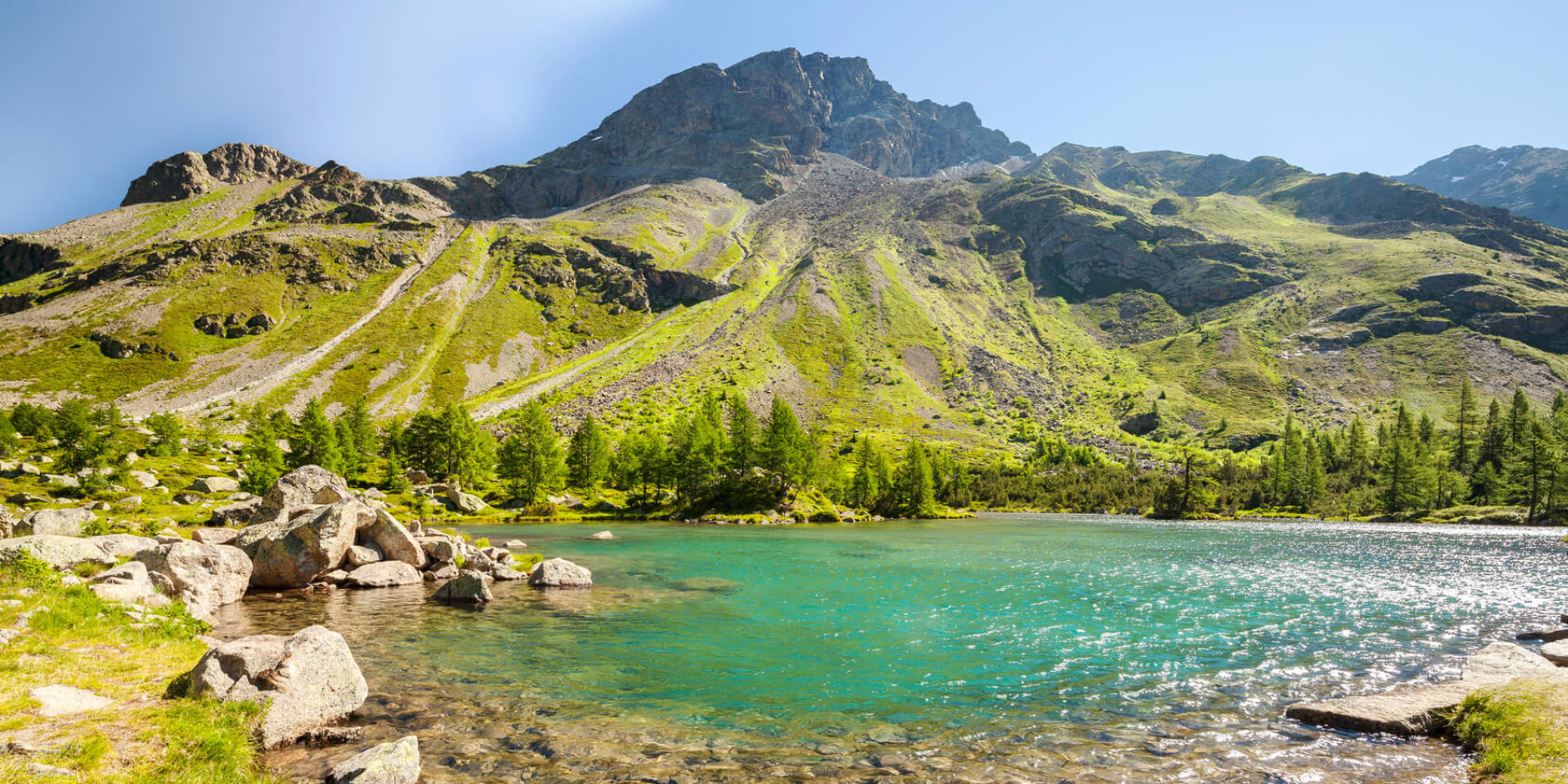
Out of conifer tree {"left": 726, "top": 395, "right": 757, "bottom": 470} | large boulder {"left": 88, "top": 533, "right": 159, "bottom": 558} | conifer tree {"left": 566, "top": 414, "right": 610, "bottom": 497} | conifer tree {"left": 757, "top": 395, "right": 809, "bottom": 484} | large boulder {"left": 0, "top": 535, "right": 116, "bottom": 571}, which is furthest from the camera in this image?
conifer tree {"left": 566, "top": 414, "right": 610, "bottom": 497}

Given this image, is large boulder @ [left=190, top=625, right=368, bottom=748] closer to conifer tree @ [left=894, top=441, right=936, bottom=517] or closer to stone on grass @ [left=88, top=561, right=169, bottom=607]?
stone on grass @ [left=88, top=561, right=169, bottom=607]

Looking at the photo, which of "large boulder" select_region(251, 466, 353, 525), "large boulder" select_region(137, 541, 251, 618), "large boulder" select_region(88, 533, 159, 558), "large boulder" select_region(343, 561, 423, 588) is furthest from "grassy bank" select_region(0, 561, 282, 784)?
"large boulder" select_region(251, 466, 353, 525)

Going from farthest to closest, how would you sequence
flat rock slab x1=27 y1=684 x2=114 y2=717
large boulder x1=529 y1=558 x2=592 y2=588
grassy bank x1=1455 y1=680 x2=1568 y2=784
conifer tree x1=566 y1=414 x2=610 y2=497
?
conifer tree x1=566 y1=414 x2=610 y2=497 → large boulder x1=529 y1=558 x2=592 y2=588 → grassy bank x1=1455 y1=680 x2=1568 y2=784 → flat rock slab x1=27 y1=684 x2=114 y2=717

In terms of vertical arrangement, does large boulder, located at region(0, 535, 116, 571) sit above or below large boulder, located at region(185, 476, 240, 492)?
above

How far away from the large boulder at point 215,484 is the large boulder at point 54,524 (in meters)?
34.7

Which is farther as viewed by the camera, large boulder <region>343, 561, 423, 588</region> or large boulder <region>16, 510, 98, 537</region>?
large boulder <region>343, 561, 423, 588</region>

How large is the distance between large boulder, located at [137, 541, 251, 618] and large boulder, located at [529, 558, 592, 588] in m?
13.1

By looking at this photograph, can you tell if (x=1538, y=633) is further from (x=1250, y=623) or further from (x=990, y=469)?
(x=990, y=469)

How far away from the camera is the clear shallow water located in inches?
540

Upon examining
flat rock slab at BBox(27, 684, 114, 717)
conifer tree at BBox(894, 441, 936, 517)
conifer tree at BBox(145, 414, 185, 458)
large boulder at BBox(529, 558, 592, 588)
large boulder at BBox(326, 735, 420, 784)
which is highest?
conifer tree at BBox(145, 414, 185, 458)

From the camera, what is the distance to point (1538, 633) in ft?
81.7

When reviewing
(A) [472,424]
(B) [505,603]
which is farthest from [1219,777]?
(A) [472,424]

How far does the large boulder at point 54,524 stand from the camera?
32.4 metres

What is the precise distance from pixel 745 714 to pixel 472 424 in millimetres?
112591
